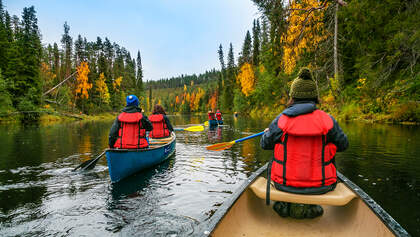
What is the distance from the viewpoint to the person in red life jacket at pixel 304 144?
2.55 meters

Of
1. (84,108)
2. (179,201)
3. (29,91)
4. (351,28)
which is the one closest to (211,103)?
(84,108)

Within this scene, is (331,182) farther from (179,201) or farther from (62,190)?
(62,190)

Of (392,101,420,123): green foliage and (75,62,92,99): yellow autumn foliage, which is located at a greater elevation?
(75,62,92,99): yellow autumn foliage

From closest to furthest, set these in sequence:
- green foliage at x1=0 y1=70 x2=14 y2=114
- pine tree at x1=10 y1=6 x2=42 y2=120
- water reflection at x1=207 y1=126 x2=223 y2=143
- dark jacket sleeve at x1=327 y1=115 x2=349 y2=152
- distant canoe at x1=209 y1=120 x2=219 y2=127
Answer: dark jacket sleeve at x1=327 y1=115 x2=349 y2=152, water reflection at x1=207 y1=126 x2=223 y2=143, distant canoe at x1=209 y1=120 x2=219 y2=127, green foliage at x1=0 y1=70 x2=14 y2=114, pine tree at x1=10 y1=6 x2=42 y2=120

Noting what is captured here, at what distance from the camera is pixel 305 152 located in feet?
8.54

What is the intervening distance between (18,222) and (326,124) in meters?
4.60

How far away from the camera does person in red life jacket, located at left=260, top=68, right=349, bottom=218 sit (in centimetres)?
255

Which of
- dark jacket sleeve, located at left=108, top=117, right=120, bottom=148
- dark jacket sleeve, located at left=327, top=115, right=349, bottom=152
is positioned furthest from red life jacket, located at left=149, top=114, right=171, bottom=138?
Result: dark jacket sleeve, located at left=327, top=115, right=349, bottom=152

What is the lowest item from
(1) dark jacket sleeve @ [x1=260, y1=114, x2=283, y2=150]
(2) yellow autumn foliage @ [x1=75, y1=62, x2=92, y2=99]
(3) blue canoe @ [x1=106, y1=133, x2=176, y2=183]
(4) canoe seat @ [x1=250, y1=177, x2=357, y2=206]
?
(3) blue canoe @ [x1=106, y1=133, x2=176, y2=183]

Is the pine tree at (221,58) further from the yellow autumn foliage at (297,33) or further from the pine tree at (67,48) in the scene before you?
the yellow autumn foliage at (297,33)

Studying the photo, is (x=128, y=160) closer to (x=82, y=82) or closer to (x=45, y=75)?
(x=82, y=82)

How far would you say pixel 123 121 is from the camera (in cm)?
596

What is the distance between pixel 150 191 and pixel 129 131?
1797mm

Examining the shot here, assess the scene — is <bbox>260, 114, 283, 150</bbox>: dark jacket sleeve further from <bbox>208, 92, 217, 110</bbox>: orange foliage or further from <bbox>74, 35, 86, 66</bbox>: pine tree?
<bbox>208, 92, 217, 110</bbox>: orange foliage
